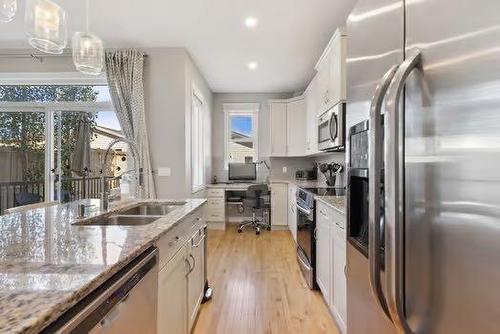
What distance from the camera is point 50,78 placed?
Answer: 4121 millimetres

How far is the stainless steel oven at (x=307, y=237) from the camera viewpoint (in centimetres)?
285

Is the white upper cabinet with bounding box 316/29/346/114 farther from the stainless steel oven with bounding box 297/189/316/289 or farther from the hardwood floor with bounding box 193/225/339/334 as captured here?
the hardwood floor with bounding box 193/225/339/334

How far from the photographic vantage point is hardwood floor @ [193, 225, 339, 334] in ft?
7.52

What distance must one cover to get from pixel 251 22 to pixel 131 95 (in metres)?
1.81

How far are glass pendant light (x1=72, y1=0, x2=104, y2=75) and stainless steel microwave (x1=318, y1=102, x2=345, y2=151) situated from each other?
2.13m

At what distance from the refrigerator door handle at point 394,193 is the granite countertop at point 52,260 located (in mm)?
767

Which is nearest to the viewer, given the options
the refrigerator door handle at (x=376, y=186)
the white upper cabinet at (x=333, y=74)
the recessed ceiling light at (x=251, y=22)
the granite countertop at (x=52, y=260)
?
the granite countertop at (x=52, y=260)

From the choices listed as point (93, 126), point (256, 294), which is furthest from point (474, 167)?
point (93, 126)

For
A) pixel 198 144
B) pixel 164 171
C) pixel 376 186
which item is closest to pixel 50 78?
pixel 164 171

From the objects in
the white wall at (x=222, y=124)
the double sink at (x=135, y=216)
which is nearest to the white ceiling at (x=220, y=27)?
the white wall at (x=222, y=124)

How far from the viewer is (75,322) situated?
0.70m

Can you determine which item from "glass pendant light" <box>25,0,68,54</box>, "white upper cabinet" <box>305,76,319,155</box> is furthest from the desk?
"glass pendant light" <box>25,0,68,54</box>

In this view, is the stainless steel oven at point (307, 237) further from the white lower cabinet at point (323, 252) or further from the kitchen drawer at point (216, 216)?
the kitchen drawer at point (216, 216)

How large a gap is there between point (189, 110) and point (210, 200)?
6.35 ft
